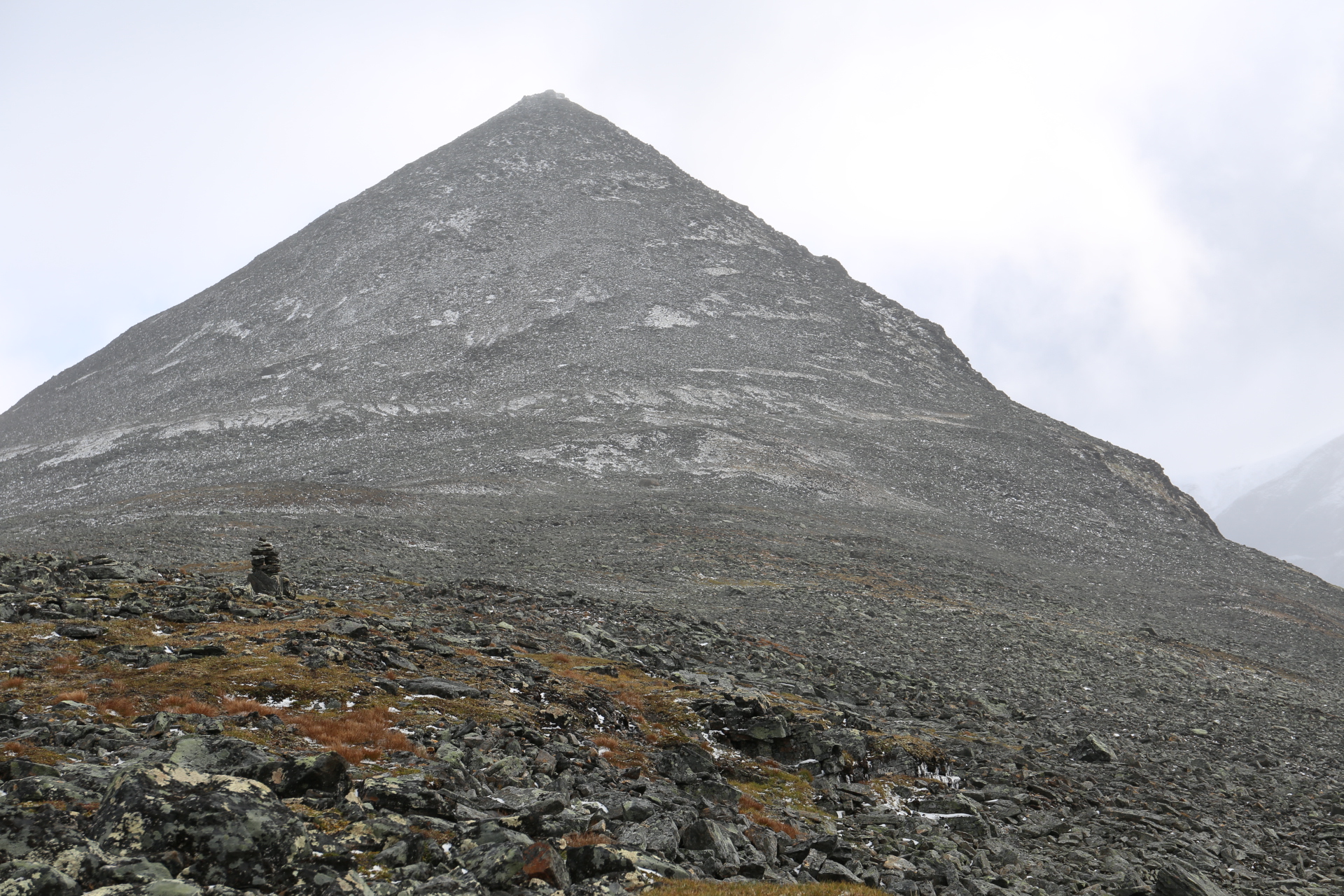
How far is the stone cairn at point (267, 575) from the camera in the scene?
29.5 meters

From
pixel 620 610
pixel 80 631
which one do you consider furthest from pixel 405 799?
pixel 620 610

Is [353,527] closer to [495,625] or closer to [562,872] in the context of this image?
[495,625]

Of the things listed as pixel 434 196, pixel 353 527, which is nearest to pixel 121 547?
pixel 353 527

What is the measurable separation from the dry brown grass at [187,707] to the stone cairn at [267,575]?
46.0ft

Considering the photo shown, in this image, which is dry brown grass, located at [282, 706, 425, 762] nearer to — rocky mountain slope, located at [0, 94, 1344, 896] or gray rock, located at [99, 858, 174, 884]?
rocky mountain slope, located at [0, 94, 1344, 896]

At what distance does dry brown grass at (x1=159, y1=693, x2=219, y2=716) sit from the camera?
15.4 m

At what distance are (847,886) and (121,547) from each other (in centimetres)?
4522

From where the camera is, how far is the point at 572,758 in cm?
1684

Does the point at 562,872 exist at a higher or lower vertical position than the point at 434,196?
lower

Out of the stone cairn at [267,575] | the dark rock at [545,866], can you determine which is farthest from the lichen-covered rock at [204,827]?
the stone cairn at [267,575]

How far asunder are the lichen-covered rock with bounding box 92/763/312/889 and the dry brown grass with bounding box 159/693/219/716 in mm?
5587

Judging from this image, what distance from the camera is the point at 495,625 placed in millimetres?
29859

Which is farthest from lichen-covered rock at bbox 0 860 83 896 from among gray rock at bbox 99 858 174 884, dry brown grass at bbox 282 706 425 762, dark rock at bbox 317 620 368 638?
dark rock at bbox 317 620 368 638

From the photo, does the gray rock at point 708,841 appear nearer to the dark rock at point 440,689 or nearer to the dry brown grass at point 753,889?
the dry brown grass at point 753,889
